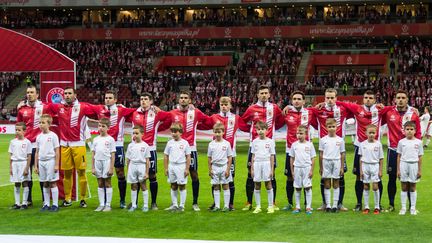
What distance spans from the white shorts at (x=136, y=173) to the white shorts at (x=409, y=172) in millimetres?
4777

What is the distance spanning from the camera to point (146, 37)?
60469 mm

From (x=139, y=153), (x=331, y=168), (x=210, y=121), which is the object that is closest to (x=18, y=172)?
(x=139, y=153)

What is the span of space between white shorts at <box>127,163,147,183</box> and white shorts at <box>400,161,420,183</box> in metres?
4.78

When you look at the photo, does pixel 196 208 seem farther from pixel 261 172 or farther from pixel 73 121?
pixel 73 121

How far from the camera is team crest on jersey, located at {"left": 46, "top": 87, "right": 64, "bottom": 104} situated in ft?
62.4

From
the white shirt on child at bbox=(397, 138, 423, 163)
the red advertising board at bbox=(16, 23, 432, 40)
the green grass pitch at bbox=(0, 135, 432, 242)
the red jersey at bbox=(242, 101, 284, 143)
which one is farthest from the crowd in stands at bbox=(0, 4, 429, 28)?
the white shirt on child at bbox=(397, 138, 423, 163)

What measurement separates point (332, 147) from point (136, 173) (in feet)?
12.2

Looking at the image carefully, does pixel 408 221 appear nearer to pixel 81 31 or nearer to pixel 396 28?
pixel 396 28

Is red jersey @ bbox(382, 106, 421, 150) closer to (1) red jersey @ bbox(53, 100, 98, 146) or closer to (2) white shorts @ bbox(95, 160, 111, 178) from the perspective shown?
(2) white shorts @ bbox(95, 160, 111, 178)

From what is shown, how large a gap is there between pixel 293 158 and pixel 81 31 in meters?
49.0

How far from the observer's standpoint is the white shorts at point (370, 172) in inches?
550

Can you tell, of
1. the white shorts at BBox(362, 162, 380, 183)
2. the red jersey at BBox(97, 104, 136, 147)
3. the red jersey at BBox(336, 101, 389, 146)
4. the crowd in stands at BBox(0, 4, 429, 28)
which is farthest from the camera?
the crowd in stands at BBox(0, 4, 429, 28)

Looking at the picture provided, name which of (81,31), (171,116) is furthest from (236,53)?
(171,116)

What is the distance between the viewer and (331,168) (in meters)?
14.1
